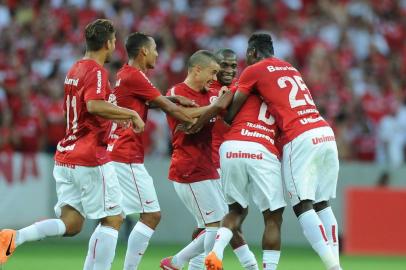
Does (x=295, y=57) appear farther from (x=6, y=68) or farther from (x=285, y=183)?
(x=285, y=183)

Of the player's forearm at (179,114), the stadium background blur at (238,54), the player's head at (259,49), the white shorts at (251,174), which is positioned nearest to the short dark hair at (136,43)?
the player's forearm at (179,114)

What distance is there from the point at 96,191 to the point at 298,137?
2.02 meters

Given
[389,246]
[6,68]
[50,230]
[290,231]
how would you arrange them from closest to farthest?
[50,230] < [389,246] < [290,231] < [6,68]

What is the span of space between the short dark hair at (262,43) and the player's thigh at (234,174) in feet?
3.23

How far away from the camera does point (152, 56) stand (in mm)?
10695

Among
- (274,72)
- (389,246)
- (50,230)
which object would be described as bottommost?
(389,246)

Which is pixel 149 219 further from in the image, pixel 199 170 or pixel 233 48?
pixel 233 48

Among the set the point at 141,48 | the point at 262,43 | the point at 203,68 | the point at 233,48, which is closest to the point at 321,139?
the point at 262,43

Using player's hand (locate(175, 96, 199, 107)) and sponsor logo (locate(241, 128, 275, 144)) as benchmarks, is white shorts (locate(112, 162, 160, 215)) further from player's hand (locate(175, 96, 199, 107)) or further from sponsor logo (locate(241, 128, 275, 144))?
sponsor logo (locate(241, 128, 275, 144))

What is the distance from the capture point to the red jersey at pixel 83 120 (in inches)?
372

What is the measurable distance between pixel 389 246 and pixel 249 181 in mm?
7153

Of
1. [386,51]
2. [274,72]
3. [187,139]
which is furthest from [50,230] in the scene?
[386,51]

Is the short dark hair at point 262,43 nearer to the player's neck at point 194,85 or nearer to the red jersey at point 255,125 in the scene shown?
the red jersey at point 255,125

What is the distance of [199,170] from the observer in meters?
10.7
